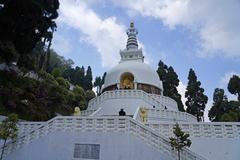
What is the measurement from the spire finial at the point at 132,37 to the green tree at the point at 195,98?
9799 millimetres

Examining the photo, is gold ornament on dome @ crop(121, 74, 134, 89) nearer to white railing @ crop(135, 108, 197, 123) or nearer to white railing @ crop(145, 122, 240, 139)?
white railing @ crop(135, 108, 197, 123)

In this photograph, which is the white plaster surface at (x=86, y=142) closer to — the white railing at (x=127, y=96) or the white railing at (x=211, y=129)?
the white railing at (x=211, y=129)

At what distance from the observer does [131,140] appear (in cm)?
955

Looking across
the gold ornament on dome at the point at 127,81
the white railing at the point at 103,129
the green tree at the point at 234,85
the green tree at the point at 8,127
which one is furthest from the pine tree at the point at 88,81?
the green tree at the point at 8,127

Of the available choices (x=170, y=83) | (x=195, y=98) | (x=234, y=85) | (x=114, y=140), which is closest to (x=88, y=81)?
(x=170, y=83)

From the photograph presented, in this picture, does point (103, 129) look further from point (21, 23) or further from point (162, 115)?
point (21, 23)

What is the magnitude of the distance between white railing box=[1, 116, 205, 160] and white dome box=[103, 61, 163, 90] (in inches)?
555

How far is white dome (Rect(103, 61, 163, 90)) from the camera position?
24.4 metres

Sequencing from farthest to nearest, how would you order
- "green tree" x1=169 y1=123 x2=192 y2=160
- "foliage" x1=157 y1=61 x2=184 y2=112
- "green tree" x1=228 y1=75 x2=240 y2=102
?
1. "foliage" x1=157 y1=61 x2=184 y2=112
2. "green tree" x1=228 y1=75 x2=240 y2=102
3. "green tree" x1=169 y1=123 x2=192 y2=160

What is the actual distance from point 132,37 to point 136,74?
11361 millimetres

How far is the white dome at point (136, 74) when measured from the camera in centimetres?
2443

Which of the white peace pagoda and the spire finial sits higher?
the spire finial

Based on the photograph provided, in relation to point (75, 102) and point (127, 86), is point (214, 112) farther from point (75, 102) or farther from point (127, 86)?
point (75, 102)

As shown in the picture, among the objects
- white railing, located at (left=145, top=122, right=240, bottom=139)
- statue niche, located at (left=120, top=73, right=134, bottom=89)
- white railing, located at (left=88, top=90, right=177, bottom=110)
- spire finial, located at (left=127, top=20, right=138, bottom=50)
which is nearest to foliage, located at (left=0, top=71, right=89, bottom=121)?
white railing, located at (left=88, top=90, right=177, bottom=110)
